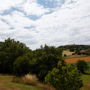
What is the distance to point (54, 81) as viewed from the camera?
11.9m

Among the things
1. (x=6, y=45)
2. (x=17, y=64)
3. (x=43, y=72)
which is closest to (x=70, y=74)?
(x=43, y=72)

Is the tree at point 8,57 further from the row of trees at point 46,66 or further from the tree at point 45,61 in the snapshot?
the tree at point 45,61

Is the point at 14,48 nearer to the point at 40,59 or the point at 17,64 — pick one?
the point at 17,64

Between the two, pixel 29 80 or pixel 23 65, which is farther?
pixel 23 65

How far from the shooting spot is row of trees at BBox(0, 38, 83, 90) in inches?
463

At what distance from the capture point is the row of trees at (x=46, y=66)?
1176 centimetres

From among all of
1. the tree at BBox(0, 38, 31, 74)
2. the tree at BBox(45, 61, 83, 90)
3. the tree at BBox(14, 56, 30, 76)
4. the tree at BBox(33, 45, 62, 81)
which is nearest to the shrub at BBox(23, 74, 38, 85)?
the tree at BBox(33, 45, 62, 81)

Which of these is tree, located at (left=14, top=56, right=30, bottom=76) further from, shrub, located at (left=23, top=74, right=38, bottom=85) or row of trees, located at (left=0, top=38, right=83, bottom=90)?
shrub, located at (left=23, top=74, right=38, bottom=85)

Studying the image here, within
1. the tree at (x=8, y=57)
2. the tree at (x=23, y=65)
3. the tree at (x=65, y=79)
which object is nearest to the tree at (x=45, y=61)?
the tree at (x=23, y=65)

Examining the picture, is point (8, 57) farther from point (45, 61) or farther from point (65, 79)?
point (65, 79)

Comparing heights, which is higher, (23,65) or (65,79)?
(23,65)

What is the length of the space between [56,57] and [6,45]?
2085 centimetres

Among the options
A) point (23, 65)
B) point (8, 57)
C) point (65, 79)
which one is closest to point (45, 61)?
Answer: point (23, 65)

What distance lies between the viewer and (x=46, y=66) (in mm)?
20000
